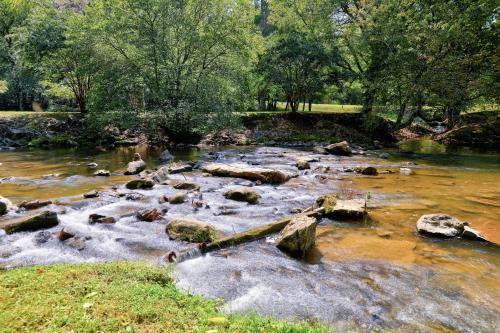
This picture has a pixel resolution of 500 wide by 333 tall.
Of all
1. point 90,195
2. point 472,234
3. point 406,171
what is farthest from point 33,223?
point 406,171

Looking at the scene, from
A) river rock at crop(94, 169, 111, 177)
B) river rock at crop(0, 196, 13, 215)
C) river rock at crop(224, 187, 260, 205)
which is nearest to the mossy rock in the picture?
river rock at crop(224, 187, 260, 205)

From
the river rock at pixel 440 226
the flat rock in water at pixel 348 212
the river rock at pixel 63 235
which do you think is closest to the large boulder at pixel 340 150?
the flat rock in water at pixel 348 212

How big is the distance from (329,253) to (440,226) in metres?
2.97

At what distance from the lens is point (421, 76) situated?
23672 mm

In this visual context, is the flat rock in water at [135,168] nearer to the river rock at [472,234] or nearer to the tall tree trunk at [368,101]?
the river rock at [472,234]

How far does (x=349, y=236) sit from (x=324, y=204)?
6.06 ft

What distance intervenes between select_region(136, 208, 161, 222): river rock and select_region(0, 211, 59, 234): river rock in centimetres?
182

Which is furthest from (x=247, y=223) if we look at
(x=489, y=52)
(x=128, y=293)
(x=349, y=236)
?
(x=489, y=52)

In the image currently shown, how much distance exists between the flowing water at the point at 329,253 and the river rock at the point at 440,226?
221mm

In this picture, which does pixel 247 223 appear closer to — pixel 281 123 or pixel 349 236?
pixel 349 236

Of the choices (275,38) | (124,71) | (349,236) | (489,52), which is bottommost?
(349,236)

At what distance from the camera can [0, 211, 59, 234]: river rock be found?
291 inches

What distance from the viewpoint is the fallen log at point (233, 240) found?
6.52 m

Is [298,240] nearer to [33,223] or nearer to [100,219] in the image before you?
[100,219]
